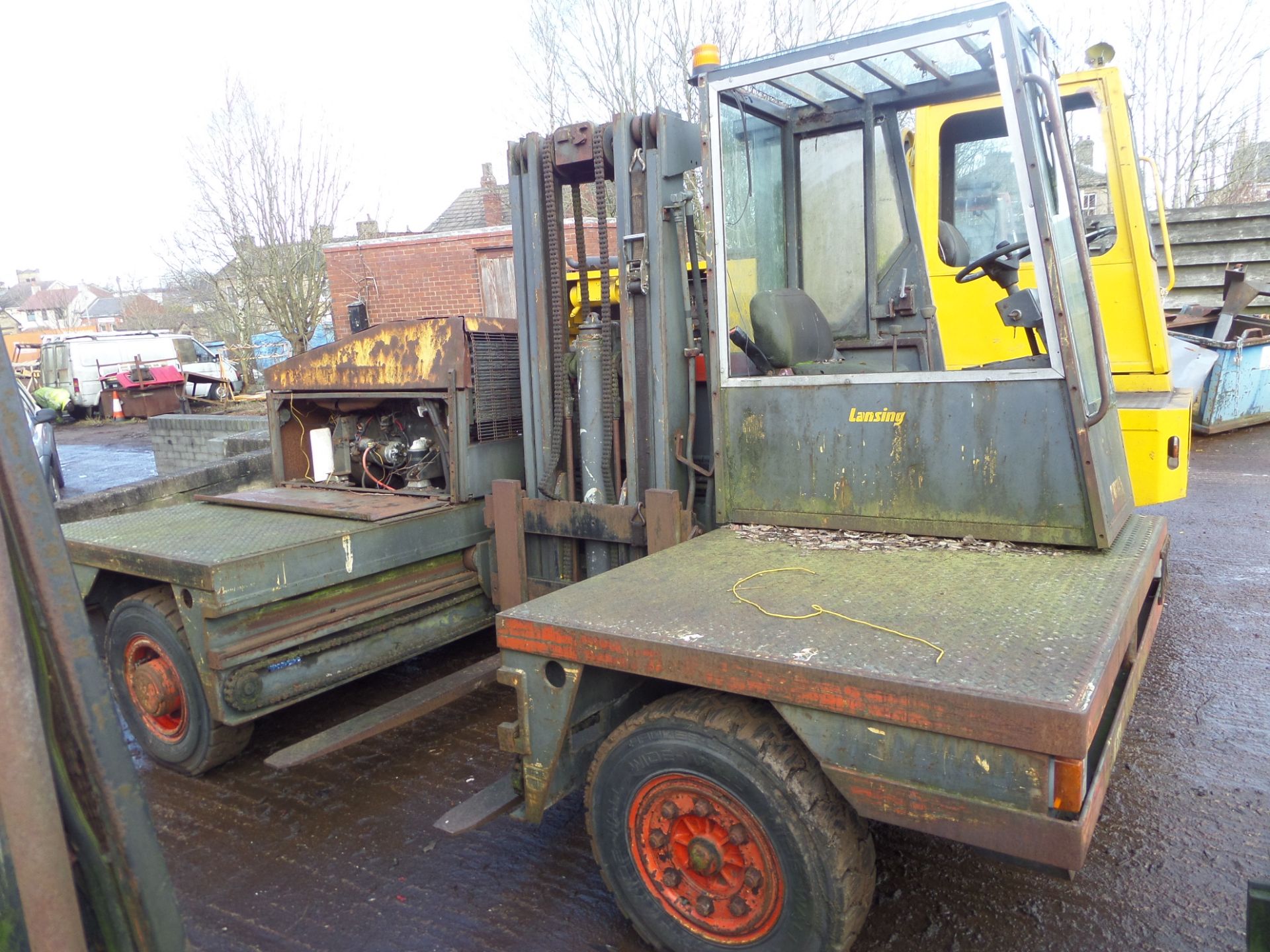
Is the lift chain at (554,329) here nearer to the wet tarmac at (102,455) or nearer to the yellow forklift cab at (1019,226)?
the yellow forklift cab at (1019,226)

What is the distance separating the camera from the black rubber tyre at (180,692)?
3.83 metres

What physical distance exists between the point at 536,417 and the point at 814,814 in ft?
8.37

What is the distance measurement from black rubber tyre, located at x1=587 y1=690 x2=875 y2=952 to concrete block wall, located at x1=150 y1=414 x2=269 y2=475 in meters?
8.34

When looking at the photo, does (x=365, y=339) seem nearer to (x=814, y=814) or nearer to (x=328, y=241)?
(x=814, y=814)

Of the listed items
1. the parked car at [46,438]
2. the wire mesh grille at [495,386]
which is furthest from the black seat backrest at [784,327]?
the parked car at [46,438]

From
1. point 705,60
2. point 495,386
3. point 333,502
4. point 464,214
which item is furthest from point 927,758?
point 464,214

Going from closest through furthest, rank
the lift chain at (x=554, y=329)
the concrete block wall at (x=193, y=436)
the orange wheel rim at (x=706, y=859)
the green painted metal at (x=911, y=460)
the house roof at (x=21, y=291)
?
the orange wheel rim at (x=706, y=859)
the green painted metal at (x=911, y=460)
the lift chain at (x=554, y=329)
the concrete block wall at (x=193, y=436)
the house roof at (x=21, y=291)

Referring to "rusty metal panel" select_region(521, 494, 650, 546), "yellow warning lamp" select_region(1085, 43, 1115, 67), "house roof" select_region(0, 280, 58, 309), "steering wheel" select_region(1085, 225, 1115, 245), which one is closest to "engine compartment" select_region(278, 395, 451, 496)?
"rusty metal panel" select_region(521, 494, 650, 546)

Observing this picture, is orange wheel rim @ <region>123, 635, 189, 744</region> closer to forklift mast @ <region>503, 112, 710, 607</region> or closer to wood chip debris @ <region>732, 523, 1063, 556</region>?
forklift mast @ <region>503, 112, 710, 607</region>

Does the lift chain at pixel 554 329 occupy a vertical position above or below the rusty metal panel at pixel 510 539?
above

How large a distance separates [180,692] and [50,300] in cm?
9687

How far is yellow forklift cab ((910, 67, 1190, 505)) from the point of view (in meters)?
5.14

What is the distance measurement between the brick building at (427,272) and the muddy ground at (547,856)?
43.2 ft

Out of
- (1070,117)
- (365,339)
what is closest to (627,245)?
(365,339)
